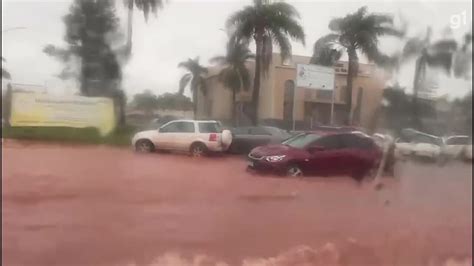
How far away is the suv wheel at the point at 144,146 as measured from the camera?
13.1 ft

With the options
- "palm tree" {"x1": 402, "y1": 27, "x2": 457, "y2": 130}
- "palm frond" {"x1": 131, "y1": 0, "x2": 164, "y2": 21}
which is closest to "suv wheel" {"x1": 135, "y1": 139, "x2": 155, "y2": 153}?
"palm frond" {"x1": 131, "y1": 0, "x2": 164, "y2": 21}

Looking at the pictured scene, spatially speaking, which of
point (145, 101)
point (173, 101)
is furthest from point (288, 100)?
point (145, 101)

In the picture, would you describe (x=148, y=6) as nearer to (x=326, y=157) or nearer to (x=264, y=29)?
(x=264, y=29)

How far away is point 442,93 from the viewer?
4.82 m

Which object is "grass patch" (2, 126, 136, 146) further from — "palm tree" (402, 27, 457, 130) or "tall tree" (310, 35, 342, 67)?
"palm tree" (402, 27, 457, 130)

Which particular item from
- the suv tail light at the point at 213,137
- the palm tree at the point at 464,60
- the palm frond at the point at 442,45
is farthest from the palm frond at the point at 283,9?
the palm tree at the point at 464,60

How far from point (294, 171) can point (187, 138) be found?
2.83ft

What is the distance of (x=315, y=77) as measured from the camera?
438 centimetres

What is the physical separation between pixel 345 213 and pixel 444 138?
1.15m

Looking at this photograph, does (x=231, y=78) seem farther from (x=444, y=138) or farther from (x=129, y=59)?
(x=444, y=138)

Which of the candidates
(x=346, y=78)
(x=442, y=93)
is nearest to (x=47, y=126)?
(x=346, y=78)

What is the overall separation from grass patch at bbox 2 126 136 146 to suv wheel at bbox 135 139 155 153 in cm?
7

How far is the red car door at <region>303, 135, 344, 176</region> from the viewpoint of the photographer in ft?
14.2

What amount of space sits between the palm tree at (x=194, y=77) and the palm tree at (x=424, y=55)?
1.73 m
